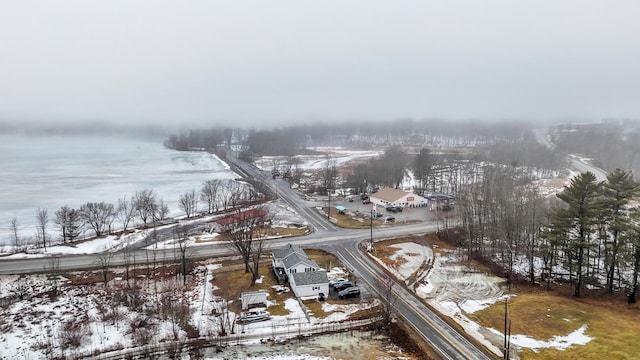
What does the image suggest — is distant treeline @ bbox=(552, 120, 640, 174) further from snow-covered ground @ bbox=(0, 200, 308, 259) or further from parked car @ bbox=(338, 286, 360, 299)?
parked car @ bbox=(338, 286, 360, 299)

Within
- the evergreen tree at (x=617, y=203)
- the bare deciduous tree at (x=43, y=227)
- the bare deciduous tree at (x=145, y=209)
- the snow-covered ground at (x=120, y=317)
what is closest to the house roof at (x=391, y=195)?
the bare deciduous tree at (x=145, y=209)

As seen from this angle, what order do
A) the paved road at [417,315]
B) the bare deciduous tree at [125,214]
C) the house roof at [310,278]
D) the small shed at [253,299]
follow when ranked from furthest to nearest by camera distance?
the bare deciduous tree at [125,214] < the house roof at [310,278] < the small shed at [253,299] < the paved road at [417,315]

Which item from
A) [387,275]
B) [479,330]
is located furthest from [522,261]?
[479,330]

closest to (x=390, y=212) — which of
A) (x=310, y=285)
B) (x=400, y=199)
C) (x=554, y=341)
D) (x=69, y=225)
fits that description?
(x=400, y=199)

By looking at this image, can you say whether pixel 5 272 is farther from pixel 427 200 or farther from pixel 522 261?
pixel 427 200

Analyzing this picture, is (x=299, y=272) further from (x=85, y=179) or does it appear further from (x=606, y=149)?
(x=606, y=149)

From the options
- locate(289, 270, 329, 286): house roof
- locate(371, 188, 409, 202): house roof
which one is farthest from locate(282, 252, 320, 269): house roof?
locate(371, 188, 409, 202): house roof

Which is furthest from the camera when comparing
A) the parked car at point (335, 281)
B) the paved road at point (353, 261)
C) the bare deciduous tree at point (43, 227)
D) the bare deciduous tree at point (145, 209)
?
the bare deciduous tree at point (145, 209)

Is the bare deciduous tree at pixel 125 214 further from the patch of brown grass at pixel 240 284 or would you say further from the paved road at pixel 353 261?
the patch of brown grass at pixel 240 284

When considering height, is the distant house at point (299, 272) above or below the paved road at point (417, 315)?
above
